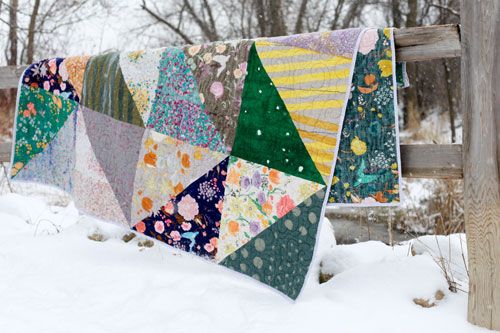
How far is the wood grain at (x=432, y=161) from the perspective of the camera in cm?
183

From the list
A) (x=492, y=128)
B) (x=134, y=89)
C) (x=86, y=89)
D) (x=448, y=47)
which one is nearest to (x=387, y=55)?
(x=448, y=47)

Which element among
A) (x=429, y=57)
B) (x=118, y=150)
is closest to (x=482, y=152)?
(x=429, y=57)

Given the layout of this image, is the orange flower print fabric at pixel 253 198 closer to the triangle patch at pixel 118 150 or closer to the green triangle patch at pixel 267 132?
the green triangle patch at pixel 267 132

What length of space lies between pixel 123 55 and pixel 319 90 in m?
1.07

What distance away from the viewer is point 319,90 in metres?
1.89

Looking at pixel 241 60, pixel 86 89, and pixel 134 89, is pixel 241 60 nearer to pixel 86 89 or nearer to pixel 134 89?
pixel 134 89

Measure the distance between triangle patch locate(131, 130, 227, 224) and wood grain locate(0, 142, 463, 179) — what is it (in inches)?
28.5

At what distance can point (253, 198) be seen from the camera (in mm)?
2021

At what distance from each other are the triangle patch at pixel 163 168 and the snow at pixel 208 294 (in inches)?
13.0

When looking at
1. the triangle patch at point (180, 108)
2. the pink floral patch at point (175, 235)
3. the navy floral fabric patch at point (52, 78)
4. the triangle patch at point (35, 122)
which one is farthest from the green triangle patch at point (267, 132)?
the triangle patch at point (35, 122)

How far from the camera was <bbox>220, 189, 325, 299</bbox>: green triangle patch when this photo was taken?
1.88 m

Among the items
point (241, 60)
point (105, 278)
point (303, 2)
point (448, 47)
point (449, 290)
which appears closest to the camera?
point (448, 47)

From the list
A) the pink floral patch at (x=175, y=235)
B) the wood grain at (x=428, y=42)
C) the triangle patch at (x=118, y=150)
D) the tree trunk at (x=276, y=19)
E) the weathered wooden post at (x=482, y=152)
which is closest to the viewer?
the weathered wooden post at (x=482, y=152)

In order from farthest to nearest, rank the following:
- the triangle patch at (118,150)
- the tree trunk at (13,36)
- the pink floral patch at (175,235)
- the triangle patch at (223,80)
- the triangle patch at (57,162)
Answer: the tree trunk at (13,36) < the triangle patch at (57,162) < the triangle patch at (118,150) < the pink floral patch at (175,235) < the triangle patch at (223,80)
